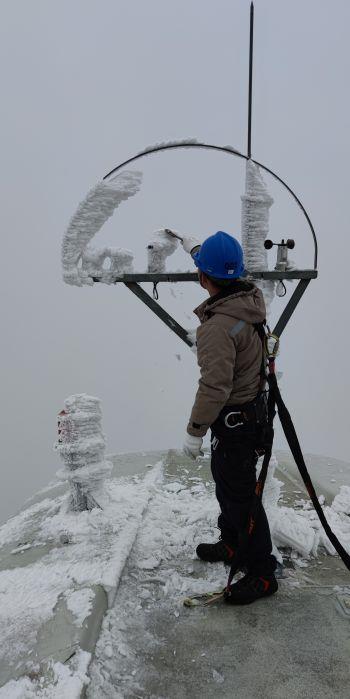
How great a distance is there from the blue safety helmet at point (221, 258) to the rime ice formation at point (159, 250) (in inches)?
42.6

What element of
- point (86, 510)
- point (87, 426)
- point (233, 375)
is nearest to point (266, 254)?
point (233, 375)

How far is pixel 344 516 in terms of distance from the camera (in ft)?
12.8

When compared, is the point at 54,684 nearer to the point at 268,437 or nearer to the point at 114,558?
the point at 114,558

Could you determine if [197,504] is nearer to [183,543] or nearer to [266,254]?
[183,543]

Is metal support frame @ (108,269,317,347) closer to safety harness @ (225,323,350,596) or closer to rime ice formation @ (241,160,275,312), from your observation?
rime ice formation @ (241,160,275,312)

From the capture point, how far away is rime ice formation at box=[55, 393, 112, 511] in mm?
3762

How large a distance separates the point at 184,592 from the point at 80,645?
86 centimetres

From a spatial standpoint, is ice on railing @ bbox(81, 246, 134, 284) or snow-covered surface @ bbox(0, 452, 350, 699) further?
ice on railing @ bbox(81, 246, 134, 284)

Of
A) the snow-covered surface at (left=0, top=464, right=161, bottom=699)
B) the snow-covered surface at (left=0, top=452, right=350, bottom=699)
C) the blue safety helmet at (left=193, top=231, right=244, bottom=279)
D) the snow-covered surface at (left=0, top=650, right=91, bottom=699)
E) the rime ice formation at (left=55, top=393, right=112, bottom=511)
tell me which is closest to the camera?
the snow-covered surface at (left=0, top=650, right=91, bottom=699)

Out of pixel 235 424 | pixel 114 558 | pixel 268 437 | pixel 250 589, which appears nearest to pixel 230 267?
pixel 235 424

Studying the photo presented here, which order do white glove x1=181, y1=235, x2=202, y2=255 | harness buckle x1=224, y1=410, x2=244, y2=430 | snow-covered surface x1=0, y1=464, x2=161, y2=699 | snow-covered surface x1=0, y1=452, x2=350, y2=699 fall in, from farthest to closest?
white glove x1=181, y1=235, x2=202, y2=255, harness buckle x1=224, y1=410, x2=244, y2=430, snow-covered surface x1=0, y1=464, x2=161, y2=699, snow-covered surface x1=0, y1=452, x2=350, y2=699

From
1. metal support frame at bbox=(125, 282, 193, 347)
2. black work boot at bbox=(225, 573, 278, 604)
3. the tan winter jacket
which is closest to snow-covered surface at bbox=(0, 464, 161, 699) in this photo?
black work boot at bbox=(225, 573, 278, 604)

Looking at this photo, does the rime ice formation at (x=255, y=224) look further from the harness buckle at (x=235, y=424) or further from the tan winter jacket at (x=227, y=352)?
the harness buckle at (x=235, y=424)

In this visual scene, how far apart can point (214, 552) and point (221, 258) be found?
2153mm
